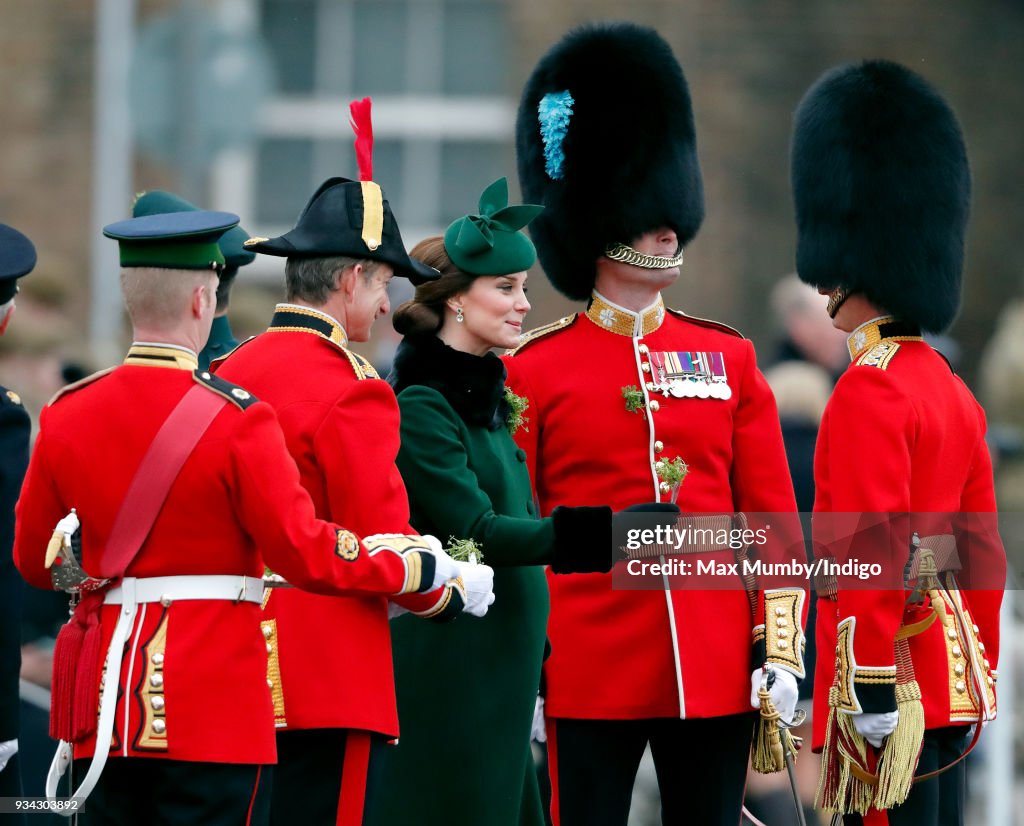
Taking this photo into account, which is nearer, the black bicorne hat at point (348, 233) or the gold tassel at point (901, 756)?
the black bicorne hat at point (348, 233)

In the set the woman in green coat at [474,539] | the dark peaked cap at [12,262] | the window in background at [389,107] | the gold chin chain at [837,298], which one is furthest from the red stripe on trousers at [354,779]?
the window in background at [389,107]

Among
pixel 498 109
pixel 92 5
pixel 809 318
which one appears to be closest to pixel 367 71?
pixel 498 109

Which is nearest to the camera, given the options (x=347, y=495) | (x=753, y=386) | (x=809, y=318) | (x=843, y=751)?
(x=347, y=495)

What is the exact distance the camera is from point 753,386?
5.11 meters

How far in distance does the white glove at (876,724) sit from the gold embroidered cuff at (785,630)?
0.22 m

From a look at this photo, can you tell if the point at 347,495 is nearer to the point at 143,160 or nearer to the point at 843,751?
the point at 843,751

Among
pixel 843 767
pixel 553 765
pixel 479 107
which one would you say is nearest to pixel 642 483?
pixel 553 765

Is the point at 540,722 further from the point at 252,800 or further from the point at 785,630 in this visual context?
the point at 252,800

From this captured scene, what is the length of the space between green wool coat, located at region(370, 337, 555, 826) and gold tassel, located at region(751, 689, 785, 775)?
56 centimetres

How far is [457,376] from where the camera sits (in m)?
4.69

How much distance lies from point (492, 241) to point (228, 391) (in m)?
0.98

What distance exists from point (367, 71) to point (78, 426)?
7.88 m

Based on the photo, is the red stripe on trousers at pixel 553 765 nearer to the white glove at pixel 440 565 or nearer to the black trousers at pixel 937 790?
the black trousers at pixel 937 790

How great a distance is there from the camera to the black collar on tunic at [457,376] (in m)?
4.68
